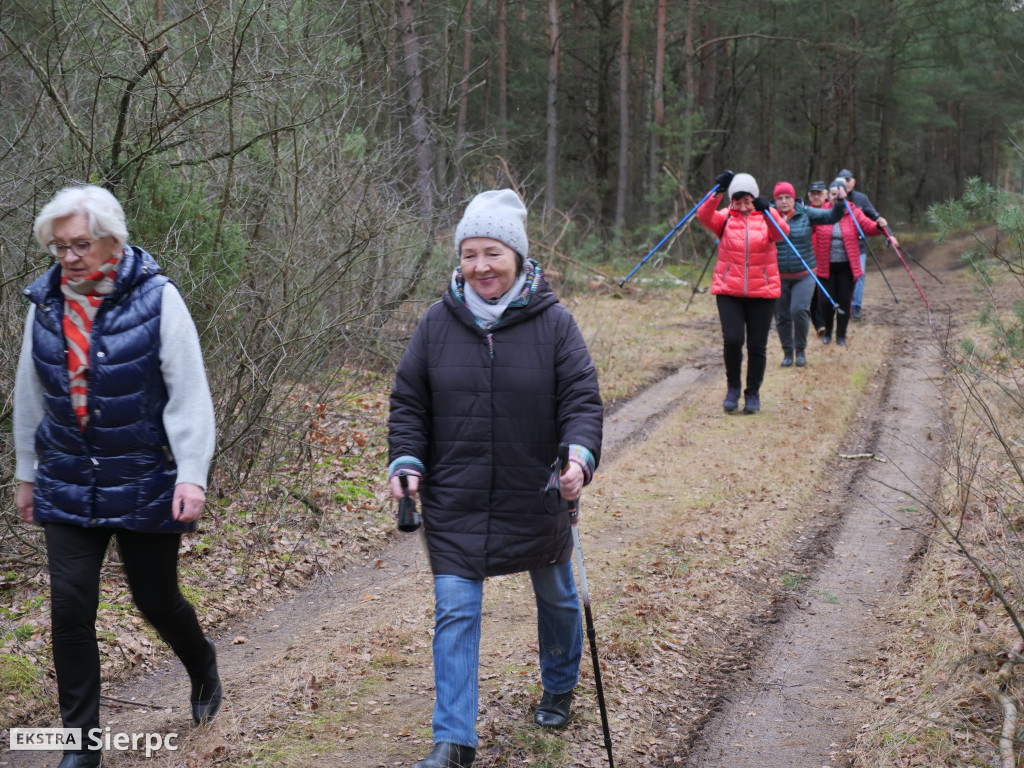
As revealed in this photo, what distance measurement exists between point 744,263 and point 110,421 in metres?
6.87

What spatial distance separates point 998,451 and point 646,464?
2.80 m

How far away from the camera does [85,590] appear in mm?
3422

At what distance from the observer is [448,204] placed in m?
11.4

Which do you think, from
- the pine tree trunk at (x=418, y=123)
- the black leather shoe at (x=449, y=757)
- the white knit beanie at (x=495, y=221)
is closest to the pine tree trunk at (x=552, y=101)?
the pine tree trunk at (x=418, y=123)

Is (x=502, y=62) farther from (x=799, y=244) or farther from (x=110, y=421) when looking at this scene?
(x=110, y=421)

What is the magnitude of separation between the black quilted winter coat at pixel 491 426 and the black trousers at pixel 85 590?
98 cm

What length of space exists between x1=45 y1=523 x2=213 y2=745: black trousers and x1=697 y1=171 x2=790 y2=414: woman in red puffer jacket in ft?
21.4

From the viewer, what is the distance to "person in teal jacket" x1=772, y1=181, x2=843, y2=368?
11594 mm

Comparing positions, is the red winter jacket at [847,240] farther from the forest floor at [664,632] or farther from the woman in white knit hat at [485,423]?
the woman in white knit hat at [485,423]

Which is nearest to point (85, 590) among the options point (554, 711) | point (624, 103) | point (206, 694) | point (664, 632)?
point (206, 694)

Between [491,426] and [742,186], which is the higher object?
[742,186]

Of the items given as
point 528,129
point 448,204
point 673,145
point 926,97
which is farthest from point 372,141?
point 926,97

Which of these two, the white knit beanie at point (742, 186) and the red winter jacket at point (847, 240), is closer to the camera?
the white knit beanie at point (742, 186)

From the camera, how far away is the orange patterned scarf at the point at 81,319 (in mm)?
3387
